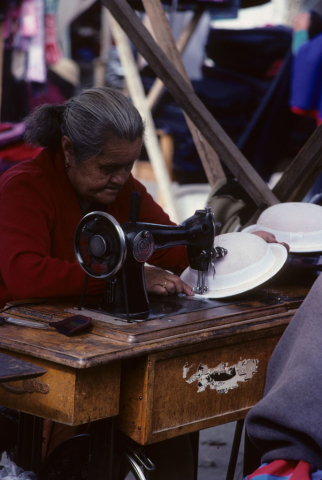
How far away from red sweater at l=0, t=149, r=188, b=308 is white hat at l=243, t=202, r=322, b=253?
24.3 inches

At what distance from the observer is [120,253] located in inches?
69.3

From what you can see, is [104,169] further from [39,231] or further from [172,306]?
[172,306]

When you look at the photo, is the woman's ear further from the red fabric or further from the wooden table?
the red fabric

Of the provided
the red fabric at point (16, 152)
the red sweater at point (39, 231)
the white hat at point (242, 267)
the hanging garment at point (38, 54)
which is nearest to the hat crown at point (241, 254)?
the white hat at point (242, 267)

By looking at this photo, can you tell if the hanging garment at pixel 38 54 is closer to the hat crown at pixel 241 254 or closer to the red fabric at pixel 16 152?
the red fabric at pixel 16 152

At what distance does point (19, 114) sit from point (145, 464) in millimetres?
5248

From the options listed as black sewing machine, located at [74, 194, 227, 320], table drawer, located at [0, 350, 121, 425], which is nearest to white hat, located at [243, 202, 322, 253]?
black sewing machine, located at [74, 194, 227, 320]

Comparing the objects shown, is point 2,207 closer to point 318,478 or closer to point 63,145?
point 63,145

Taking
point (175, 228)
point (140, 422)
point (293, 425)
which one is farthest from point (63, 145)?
point (293, 425)

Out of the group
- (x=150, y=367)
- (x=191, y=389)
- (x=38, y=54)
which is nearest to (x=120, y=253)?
(x=150, y=367)

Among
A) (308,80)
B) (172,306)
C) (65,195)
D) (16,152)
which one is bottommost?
(16,152)

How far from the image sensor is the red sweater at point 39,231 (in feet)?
6.57

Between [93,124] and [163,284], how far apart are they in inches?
23.5

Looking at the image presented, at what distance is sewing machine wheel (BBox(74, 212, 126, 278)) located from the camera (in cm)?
176
